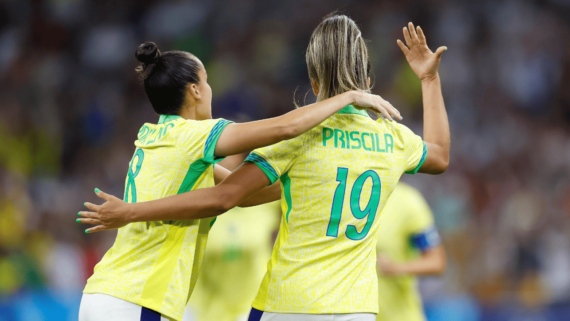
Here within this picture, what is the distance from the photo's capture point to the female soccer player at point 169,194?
8.08ft

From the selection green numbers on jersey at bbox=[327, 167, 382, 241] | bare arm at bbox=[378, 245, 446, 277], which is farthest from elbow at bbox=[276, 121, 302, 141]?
bare arm at bbox=[378, 245, 446, 277]

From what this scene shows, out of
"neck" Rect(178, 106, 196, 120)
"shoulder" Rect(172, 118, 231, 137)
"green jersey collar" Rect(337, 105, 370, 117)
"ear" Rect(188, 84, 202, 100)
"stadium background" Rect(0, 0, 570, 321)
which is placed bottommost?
"shoulder" Rect(172, 118, 231, 137)

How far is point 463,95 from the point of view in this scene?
9.64 m

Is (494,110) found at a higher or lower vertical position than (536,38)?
lower

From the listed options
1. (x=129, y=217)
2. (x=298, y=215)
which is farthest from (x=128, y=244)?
(x=298, y=215)

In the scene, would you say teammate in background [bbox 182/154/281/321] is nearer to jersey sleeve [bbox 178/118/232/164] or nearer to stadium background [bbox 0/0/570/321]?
jersey sleeve [bbox 178/118/232/164]

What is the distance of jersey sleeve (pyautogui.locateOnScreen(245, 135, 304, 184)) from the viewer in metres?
2.47

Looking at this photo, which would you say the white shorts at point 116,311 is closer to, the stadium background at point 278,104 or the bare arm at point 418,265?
the bare arm at point 418,265

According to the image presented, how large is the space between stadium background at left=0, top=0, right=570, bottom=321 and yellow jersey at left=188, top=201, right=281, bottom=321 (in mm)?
3186

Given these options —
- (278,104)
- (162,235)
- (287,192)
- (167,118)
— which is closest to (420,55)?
(287,192)

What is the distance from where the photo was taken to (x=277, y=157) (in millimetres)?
2484

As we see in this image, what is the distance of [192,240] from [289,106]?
22.7ft

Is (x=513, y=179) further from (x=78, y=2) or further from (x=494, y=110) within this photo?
(x=78, y=2)

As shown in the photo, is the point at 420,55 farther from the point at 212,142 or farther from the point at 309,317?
the point at 309,317
